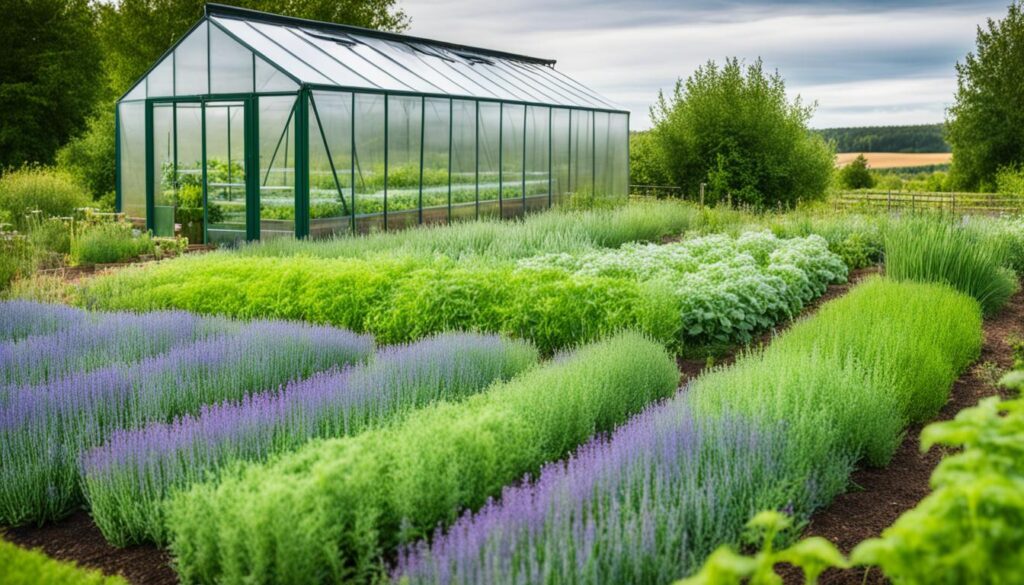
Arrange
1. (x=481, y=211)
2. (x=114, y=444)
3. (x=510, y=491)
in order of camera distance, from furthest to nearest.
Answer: (x=481, y=211)
(x=114, y=444)
(x=510, y=491)

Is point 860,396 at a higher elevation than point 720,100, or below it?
below

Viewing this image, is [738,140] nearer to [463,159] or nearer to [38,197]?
[463,159]

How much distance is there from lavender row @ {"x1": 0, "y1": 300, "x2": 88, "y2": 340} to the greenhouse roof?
752cm

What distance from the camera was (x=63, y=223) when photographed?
1577 cm

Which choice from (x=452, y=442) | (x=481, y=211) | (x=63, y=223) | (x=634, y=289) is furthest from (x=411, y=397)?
(x=481, y=211)

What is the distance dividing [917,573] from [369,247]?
10337 mm

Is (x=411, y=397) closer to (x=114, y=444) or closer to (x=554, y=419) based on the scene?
(x=554, y=419)

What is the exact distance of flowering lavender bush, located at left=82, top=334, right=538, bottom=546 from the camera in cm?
424

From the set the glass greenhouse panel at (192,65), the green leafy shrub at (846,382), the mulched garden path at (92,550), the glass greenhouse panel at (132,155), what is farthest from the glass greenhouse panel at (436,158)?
the mulched garden path at (92,550)

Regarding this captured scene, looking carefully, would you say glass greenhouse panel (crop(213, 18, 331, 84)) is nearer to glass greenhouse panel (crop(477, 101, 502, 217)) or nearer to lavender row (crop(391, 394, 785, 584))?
glass greenhouse panel (crop(477, 101, 502, 217))

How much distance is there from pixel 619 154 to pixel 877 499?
69.2 ft

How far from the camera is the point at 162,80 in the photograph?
55.0 ft

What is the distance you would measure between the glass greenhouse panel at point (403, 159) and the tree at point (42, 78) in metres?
19.4

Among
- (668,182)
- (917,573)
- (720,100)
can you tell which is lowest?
(917,573)
